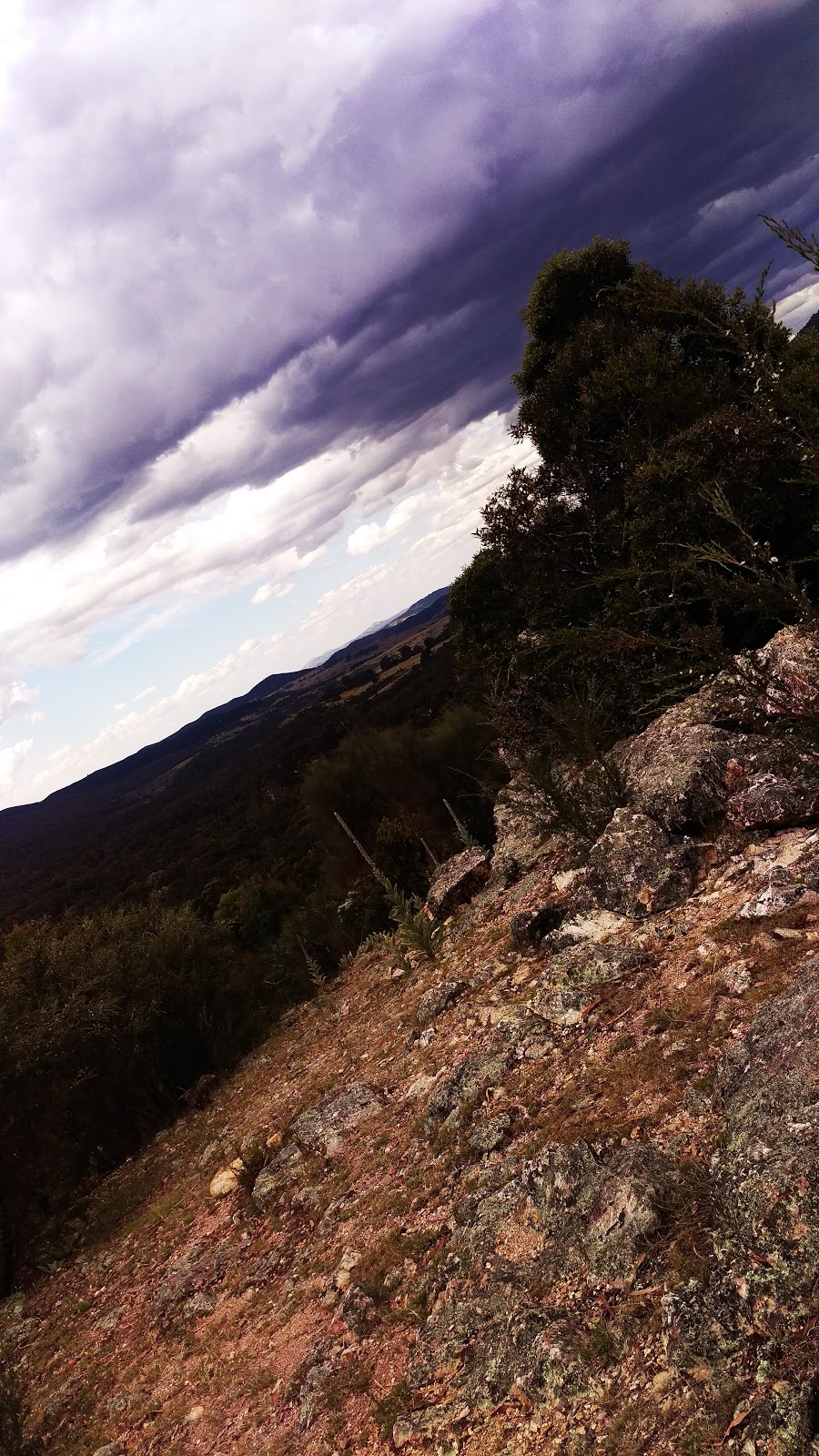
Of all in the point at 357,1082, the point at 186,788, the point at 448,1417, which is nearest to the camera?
the point at 448,1417

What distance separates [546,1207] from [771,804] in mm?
4065

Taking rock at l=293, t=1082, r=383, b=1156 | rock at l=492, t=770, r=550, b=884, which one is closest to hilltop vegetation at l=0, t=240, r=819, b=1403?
rock at l=492, t=770, r=550, b=884

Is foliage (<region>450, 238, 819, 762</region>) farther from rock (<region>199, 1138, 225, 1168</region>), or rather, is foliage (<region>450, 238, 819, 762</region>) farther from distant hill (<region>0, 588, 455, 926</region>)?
distant hill (<region>0, 588, 455, 926</region>)

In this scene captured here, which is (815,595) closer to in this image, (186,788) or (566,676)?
(566,676)

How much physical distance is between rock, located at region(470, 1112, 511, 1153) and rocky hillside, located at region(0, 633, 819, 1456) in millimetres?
30

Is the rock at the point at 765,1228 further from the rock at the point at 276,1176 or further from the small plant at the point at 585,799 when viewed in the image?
the rock at the point at 276,1176

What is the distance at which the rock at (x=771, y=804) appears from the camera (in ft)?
20.3

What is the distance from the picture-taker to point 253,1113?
991cm

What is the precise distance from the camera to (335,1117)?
7.32m

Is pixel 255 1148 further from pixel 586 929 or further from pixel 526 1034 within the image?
pixel 586 929

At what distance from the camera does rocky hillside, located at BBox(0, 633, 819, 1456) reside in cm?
288

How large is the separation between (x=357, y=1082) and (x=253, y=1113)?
118 inches

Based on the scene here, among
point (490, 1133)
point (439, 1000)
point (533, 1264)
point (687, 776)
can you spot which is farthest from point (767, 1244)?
point (439, 1000)

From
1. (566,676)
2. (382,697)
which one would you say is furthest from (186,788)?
(566,676)
